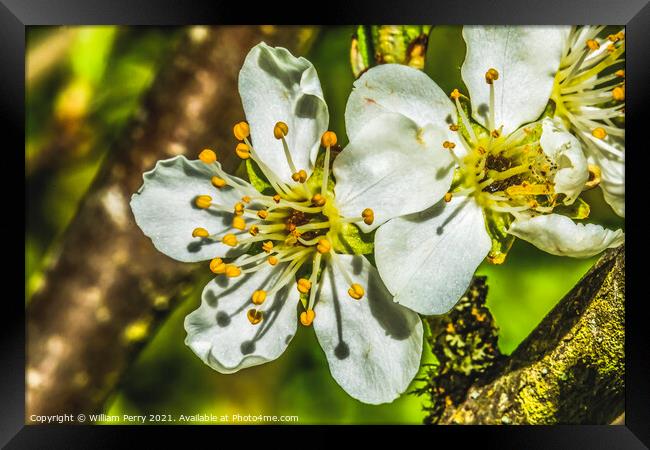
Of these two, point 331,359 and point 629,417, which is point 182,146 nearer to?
point 331,359

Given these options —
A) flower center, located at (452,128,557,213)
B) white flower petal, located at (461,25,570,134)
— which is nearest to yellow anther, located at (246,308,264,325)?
flower center, located at (452,128,557,213)

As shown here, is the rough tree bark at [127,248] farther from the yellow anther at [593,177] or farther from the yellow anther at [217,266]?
the yellow anther at [593,177]

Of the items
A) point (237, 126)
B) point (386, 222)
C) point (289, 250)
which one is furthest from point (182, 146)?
point (386, 222)

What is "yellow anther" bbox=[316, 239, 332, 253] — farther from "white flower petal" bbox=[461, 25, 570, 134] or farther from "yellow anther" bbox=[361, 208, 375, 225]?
"white flower petal" bbox=[461, 25, 570, 134]

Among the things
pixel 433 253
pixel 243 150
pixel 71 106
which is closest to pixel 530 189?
pixel 433 253
